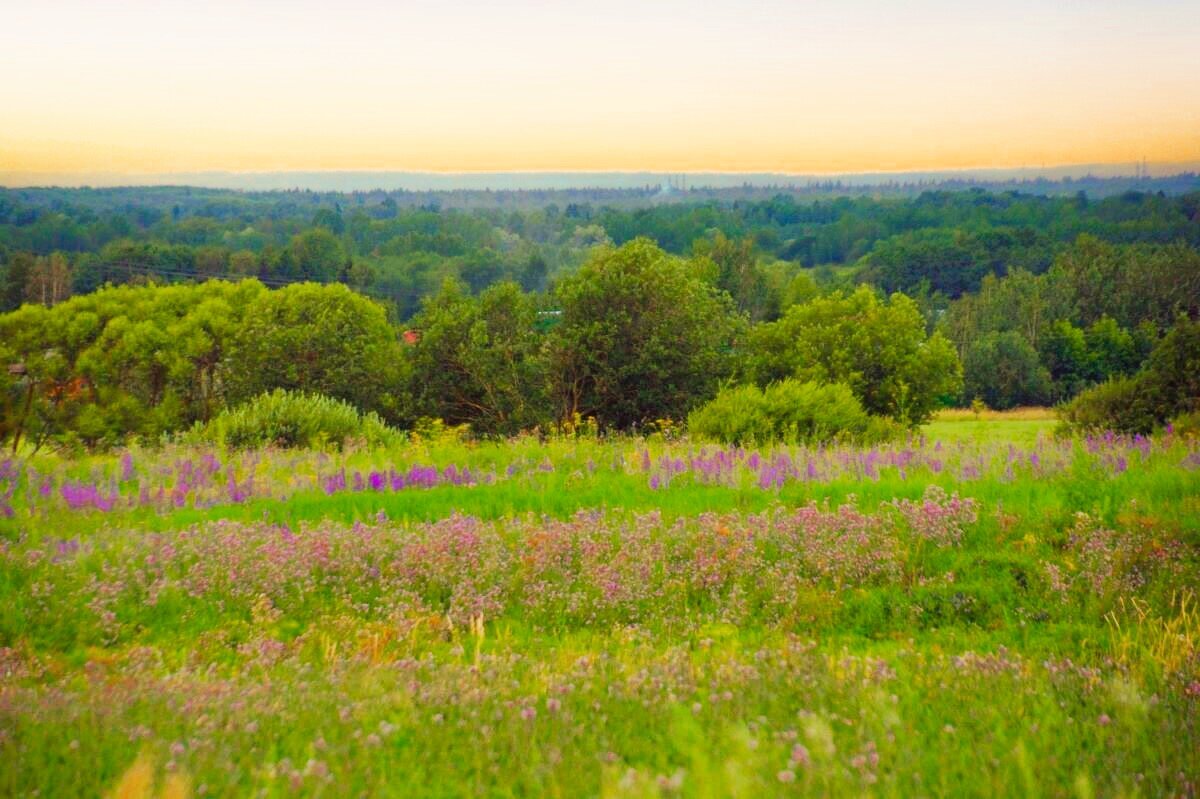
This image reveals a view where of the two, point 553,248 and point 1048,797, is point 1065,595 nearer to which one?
point 1048,797

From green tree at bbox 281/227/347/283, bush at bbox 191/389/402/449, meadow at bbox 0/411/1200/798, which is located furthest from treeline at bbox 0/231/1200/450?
green tree at bbox 281/227/347/283

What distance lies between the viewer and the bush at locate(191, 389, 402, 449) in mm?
17297

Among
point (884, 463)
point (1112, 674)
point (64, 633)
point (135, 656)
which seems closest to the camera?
point (1112, 674)

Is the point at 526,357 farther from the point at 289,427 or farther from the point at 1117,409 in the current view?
the point at 289,427

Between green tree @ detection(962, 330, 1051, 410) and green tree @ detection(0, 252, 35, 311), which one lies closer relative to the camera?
green tree @ detection(962, 330, 1051, 410)

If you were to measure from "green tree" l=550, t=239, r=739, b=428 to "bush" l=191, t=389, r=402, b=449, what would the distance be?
1931cm

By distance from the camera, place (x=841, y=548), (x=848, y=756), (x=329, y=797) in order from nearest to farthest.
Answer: (x=329, y=797), (x=848, y=756), (x=841, y=548)

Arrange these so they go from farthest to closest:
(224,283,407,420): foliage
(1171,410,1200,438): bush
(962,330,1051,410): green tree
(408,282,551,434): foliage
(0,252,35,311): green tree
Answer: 1. (0,252,35,311): green tree
2. (962,330,1051,410): green tree
3. (224,283,407,420): foliage
4. (408,282,551,434): foliage
5. (1171,410,1200,438): bush

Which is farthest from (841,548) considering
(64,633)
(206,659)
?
(64,633)

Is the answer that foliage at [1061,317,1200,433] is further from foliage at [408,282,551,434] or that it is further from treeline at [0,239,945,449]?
foliage at [408,282,551,434]

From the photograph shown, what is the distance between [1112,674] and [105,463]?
12639 mm

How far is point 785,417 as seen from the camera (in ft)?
65.5

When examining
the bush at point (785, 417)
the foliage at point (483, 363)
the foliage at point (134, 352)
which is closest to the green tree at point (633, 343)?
the foliage at point (483, 363)

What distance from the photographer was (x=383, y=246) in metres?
174
